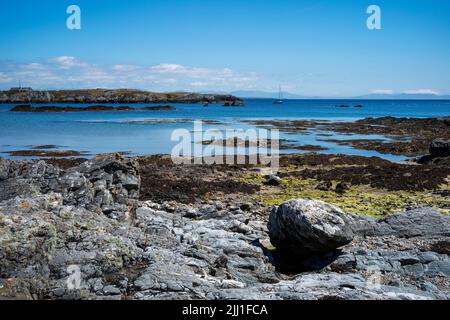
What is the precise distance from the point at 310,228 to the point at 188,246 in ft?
10.7

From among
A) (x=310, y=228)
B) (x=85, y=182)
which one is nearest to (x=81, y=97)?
(x=85, y=182)

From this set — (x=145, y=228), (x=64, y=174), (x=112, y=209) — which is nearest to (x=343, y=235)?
(x=145, y=228)

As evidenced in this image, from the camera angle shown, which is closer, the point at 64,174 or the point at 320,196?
the point at 64,174

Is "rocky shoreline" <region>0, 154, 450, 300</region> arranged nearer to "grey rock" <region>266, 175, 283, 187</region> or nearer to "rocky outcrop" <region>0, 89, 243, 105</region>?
"grey rock" <region>266, 175, 283, 187</region>

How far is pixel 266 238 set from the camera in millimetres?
13539

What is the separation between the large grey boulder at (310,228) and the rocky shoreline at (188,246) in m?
0.03

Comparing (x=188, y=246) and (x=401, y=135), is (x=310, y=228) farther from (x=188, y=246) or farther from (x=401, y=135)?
(x=401, y=135)

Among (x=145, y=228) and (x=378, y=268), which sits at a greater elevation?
(x=145, y=228)

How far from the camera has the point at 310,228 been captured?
452 inches

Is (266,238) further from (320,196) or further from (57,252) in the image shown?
(320,196)

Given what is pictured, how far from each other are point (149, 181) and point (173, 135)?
28.9 meters

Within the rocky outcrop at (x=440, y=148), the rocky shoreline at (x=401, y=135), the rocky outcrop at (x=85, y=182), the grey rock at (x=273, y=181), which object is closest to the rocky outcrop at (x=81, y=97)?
the rocky shoreline at (x=401, y=135)

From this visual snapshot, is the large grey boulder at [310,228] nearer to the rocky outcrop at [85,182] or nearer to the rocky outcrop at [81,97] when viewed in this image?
the rocky outcrop at [85,182]

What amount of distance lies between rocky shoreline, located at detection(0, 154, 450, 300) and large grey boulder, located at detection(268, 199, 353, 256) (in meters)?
0.03
